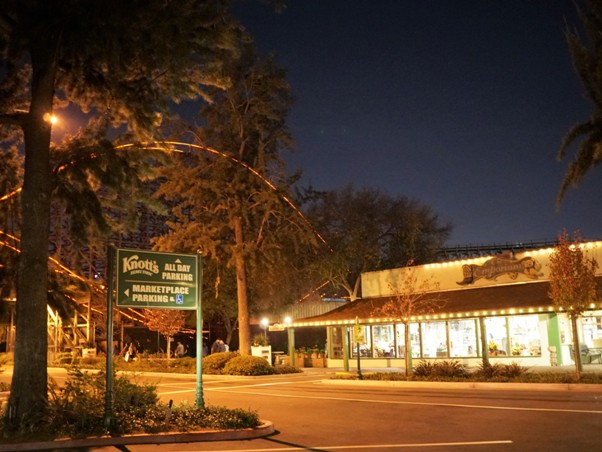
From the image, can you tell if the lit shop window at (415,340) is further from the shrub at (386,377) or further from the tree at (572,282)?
the tree at (572,282)

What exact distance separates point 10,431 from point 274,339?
43.4 m

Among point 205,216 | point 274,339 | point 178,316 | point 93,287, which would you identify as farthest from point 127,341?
point 93,287

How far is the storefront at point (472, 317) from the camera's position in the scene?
89.5ft

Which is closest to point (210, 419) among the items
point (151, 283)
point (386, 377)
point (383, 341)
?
point (151, 283)

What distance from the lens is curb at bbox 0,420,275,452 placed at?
10.9 meters

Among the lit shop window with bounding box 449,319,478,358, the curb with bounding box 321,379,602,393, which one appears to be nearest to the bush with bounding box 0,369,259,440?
the curb with bounding box 321,379,602,393

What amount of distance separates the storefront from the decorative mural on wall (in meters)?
0.05

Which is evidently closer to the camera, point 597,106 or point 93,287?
point 93,287

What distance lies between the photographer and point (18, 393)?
40.3 feet

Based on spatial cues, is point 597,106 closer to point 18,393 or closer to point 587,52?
point 587,52

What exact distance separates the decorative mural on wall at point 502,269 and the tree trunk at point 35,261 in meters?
22.8

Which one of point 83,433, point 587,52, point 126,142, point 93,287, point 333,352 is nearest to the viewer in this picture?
point 83,433

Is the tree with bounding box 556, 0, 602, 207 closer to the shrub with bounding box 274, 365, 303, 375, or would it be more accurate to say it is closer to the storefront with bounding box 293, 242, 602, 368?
the storefront with bounding box 293, 242, 602, 368

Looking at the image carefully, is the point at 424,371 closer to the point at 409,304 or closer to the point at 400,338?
the point at 409,304
